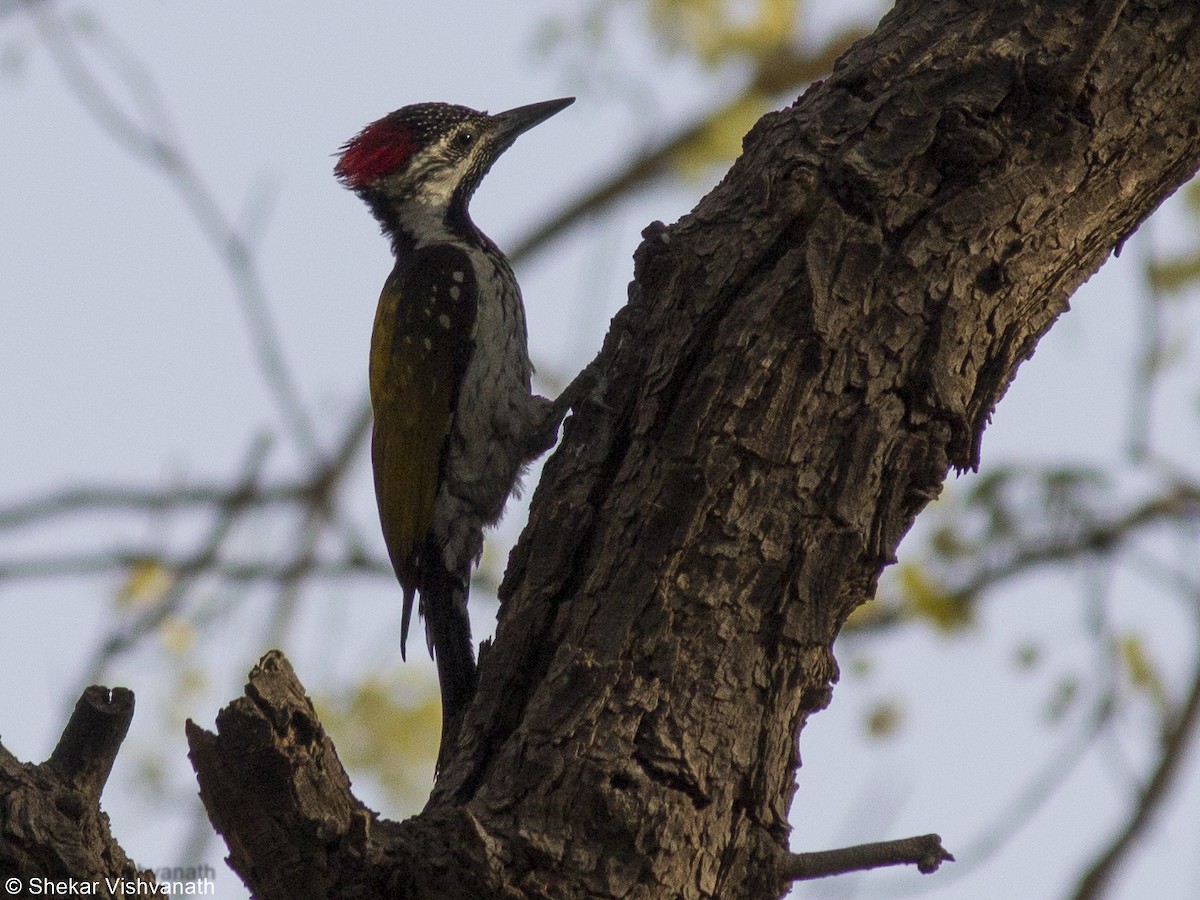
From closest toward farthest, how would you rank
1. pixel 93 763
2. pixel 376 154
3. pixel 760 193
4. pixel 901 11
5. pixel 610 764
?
pixel 93 763, pixel 610 764, pixel 760 193, pixel 901 11, pixel 376 154

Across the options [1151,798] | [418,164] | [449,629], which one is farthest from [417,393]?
[1151,798]

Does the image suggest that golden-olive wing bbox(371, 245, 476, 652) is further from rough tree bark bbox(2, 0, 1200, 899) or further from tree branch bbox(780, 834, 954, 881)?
tree branch bbox(780, 834, 954, 881)

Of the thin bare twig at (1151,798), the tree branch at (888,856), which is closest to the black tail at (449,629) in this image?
the tree branch at (888,856)

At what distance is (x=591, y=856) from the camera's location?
99.0 inches

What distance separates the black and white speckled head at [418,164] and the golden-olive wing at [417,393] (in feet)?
2.40

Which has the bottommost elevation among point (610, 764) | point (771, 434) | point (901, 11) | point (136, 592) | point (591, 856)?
point (591, 856)

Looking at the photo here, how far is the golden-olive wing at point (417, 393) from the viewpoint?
5098 mm

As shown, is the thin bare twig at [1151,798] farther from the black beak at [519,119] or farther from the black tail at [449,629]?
the black beak at [519,119]

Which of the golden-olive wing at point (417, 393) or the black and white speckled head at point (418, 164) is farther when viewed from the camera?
the black and white speckled head at point (418, 164)

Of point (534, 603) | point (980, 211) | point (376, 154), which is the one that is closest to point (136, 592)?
point (376, 154)

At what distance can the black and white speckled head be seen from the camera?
19.9 ft

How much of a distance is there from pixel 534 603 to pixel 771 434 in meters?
0.59

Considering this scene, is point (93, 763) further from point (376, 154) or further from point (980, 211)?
point (376, 154)

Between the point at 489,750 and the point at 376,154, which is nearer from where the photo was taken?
the point at 489,750
